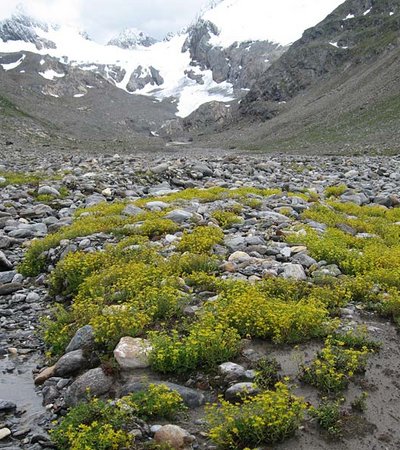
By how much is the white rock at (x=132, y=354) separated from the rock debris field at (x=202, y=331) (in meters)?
0.03

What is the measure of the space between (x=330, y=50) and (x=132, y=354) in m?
185

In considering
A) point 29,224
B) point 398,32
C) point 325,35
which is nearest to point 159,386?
point 29,224

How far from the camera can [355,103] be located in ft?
358

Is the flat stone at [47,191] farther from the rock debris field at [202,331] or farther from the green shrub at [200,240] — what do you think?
the green shrub at [200,240]

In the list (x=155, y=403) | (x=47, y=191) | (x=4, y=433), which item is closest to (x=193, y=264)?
(x=155, y=403)

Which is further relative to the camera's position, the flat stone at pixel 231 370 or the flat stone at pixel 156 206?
the flat stone at pixel 156 206

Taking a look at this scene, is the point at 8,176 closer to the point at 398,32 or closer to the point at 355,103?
the point at 355,103

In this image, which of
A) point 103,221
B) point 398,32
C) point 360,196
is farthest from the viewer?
point 398,32

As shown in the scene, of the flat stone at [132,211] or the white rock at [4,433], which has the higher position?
the flat stone at [132,211]

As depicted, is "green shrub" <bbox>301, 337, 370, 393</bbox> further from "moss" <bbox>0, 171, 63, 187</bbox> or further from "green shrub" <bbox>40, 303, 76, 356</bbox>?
"moss" <bbox>0, 171, 63, 187</bbox>

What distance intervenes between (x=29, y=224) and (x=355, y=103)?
102593 millimetres

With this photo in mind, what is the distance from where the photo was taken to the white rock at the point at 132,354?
8125 millimetres

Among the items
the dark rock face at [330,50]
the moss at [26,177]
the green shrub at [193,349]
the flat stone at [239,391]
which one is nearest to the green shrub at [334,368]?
the flat stone at [239,391]

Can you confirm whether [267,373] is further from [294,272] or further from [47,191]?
[47,191]
